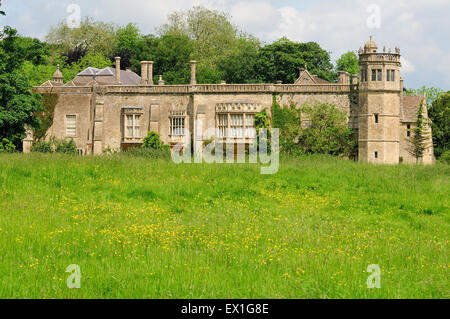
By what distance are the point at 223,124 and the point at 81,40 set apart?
4321 cm

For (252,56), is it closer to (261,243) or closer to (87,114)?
(87,114)

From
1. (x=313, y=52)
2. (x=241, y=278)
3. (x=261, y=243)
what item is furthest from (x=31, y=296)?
(x=313, y=52)

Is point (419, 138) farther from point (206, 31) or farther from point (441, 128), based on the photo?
point (206, 31)

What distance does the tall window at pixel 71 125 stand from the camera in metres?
46.3

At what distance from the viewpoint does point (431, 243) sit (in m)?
14.5

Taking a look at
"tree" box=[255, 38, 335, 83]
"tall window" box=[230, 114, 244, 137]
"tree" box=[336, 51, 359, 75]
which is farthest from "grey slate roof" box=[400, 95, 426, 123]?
"tree" box=[336, 51, 359, 75]

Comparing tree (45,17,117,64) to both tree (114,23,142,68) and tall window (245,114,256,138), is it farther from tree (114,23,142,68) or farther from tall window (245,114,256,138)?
tall window (245,114,256,138)

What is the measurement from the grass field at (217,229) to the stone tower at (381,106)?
13366 mm

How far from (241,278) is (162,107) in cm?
3439

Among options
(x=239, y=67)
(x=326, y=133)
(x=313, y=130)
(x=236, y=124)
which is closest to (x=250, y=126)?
(x=236, y=124)

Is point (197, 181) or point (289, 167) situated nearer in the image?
point (197, 181)

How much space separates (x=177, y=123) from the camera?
145 ft

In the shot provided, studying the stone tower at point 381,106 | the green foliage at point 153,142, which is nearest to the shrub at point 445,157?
the stone tower at point 381,106

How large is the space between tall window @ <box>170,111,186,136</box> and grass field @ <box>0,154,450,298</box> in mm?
17617
